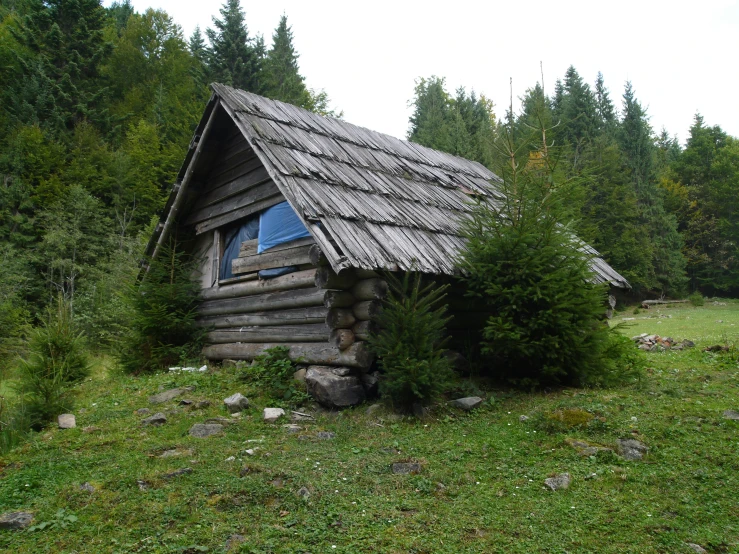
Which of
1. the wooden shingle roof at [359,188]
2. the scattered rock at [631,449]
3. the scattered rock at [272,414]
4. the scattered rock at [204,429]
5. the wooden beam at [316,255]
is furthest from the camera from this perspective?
the wooden beam at [316,255]

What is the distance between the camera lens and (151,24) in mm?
39156

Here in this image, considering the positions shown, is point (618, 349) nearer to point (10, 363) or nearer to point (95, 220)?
point (10, 363)

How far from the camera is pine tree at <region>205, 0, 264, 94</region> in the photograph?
27859mm

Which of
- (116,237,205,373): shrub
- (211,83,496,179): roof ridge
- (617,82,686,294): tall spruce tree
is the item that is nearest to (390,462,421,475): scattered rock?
(211,83,496,179): roof ridge

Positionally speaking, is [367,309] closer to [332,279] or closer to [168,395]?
[332,279]

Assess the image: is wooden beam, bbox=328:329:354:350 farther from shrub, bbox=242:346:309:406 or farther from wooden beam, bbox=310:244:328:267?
wooden beam, bbox=310:244:328:267

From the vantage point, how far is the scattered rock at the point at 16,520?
3723 millimetres

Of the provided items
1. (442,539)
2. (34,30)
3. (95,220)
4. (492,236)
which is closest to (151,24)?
(34,30)

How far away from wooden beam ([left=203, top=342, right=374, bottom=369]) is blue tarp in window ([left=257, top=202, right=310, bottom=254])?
1.67 metres

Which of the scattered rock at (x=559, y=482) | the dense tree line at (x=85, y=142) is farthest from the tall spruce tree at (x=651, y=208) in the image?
the scattered rock at (x=559, y=482)

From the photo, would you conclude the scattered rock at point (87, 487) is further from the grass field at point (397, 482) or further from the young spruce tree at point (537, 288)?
the young spruce tree at point (537, 288)

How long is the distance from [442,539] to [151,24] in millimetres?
44672

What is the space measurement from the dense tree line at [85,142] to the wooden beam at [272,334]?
1076 cm

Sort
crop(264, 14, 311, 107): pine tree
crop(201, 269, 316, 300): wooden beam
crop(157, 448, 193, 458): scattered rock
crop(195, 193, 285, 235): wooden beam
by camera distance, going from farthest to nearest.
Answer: crop(264, 14, 311, 107): pine tree → crop(195, 193, 285, 235): wooden beam → crop(201, 269, 316, 300): wooden beam → crop(157, 448, 193, 458): scattered rock
